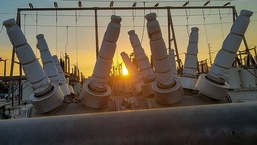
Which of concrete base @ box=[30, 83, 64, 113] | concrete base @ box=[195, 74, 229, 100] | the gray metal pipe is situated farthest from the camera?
concrete base @ box=[195, 74, 229, 100]

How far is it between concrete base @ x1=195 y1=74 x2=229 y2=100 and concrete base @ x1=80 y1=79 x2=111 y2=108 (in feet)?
8.94

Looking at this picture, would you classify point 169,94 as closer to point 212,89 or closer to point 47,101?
point 212,89

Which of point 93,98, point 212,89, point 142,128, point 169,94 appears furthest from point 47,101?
point 142,128

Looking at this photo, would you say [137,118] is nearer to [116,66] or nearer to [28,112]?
[28,112]

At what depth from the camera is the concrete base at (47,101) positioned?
6.95 meters

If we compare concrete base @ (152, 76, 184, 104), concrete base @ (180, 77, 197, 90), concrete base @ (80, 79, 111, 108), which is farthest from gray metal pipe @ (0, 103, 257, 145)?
concrete base @ (180, 77, 197, 90)

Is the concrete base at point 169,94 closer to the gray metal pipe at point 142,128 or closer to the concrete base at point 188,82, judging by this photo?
the concrete base at point 188,82

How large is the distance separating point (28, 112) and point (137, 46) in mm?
4043

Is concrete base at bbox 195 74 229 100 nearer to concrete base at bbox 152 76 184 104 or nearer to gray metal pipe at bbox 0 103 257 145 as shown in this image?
concrete base at bbox 152 76 184 104

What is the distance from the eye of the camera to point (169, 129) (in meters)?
0.95

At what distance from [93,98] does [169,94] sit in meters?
1.99

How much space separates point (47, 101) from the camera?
6.97 metres

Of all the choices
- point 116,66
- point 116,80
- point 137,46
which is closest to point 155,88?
point 137,46

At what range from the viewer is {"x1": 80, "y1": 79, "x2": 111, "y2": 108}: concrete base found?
7.05 meters
